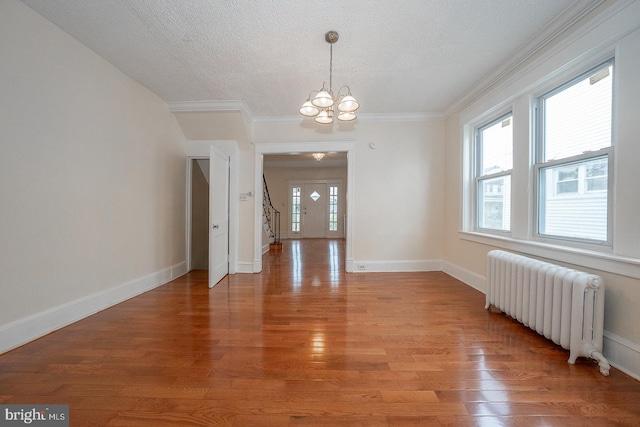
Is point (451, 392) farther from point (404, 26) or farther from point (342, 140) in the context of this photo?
point (342, 140)

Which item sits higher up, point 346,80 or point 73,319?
point 346,80

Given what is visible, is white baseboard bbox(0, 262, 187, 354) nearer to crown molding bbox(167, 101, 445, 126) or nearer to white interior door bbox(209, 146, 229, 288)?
white interior door bbox(209, 146, 229, 288)

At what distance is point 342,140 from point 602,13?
121 inches

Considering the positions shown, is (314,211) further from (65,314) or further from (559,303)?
(559,303)

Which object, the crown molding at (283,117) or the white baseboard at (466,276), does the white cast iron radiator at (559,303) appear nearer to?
the white baseboard at (466,276)

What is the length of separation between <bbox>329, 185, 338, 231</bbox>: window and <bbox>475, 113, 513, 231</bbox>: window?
21.6ft

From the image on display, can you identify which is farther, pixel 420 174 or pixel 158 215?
pixel 420 174

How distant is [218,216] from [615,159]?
14.3 feet

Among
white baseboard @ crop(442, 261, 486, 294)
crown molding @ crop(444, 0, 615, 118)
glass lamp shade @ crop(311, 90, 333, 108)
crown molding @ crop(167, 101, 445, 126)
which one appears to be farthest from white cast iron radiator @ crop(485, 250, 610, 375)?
crown molding @ crop(167, 101, 445, 126)

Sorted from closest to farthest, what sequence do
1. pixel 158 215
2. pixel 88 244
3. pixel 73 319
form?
pixel 73 319, pixel 88 244, pixel 158 215

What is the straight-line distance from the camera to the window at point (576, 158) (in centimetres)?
200

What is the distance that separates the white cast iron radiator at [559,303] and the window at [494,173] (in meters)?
1.01

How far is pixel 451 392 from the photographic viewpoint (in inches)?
59.5

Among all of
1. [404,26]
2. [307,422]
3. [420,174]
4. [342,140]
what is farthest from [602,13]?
[307,422]
